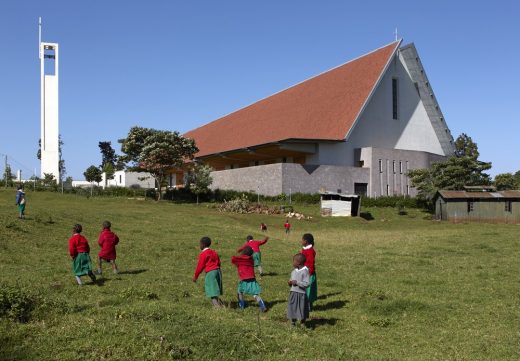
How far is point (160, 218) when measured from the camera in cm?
3083

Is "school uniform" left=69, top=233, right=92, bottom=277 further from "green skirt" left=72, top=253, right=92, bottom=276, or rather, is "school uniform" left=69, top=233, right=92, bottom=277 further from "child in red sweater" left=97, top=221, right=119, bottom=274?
"child in red sweater" left=97, top=221, right=119, bottom=274

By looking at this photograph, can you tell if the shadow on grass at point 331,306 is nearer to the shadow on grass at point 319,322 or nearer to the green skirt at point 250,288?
the shadow on grass at point 319,322

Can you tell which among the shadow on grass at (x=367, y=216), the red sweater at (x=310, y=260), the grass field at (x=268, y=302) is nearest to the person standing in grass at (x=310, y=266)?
the red sweater at (x=310, y=260)

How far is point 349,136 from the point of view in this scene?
160ft

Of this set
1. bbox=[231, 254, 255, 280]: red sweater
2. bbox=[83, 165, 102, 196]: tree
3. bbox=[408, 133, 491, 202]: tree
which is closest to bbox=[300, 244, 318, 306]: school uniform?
bbox=[231, 254, 255, 280]: red sweater

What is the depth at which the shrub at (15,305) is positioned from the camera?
23.9 feet

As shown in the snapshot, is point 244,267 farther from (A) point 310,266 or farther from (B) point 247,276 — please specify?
(A) point 310,266

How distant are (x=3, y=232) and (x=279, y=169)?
29.3m

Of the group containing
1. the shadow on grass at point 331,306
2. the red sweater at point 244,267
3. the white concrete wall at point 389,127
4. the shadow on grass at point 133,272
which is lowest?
the shadow on grass at point 331,306

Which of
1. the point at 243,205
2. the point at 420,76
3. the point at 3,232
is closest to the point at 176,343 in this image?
the point at 3,232

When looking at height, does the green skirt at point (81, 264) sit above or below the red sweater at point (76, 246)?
below

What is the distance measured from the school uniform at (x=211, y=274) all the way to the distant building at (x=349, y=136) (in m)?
35.3

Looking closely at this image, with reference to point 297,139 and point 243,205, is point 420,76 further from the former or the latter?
point 243,205

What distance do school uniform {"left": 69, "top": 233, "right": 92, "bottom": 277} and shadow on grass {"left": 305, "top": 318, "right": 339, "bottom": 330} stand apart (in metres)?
5.86
